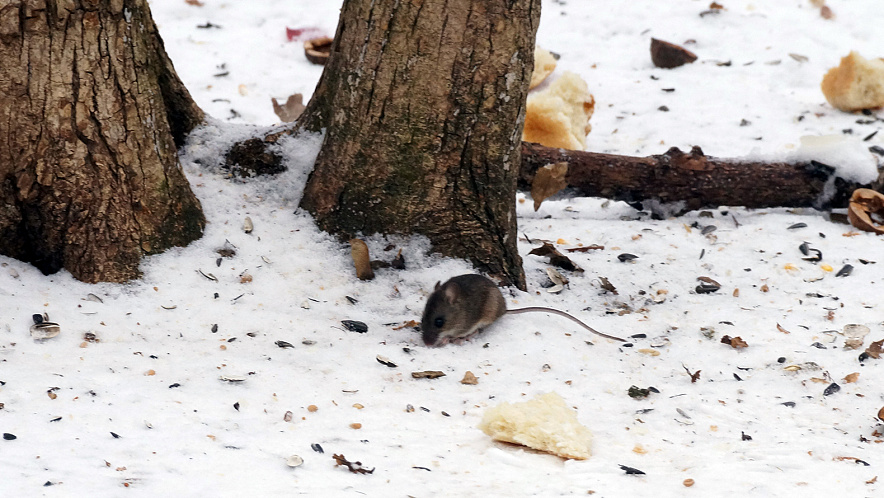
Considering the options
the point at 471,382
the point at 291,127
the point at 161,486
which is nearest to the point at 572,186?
the point at 291,127

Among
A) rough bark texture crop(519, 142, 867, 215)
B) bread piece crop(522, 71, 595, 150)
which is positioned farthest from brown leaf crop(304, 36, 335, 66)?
rough bark texture crop(519, 142, 867, 215)

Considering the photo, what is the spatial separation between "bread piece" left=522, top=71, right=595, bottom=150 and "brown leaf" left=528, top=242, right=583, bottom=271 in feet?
4.74

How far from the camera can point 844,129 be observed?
6.29 meters

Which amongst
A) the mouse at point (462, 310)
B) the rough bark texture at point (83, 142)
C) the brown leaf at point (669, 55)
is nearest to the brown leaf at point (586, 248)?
the mouse at point (462, 310)

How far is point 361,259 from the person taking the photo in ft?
12.4

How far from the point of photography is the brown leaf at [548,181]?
4660mm

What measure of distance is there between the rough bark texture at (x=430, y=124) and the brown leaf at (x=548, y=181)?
2.45 ft

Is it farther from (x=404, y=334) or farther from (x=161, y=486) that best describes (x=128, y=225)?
(x=161, y=486)

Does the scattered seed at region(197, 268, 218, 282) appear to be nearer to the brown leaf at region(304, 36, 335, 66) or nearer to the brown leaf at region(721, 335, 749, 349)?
the brown leaf at region(721, 335, 749, 349)

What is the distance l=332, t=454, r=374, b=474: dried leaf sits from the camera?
2446 mm

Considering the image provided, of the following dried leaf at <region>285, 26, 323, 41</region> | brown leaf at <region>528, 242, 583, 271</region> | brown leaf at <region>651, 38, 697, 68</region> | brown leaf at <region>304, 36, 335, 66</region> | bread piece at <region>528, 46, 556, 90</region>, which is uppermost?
brown leaf at <region>651, 38, 697, 68</region>

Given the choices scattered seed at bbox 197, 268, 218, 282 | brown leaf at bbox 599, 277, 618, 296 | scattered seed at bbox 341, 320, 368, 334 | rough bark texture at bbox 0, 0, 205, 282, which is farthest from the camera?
brown leaf at bbox 599, 277, 618, 296

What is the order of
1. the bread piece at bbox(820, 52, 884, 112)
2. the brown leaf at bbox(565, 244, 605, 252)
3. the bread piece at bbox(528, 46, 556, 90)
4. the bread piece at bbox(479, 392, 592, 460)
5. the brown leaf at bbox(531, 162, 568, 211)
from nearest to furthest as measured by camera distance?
the bread piece at bbox(479, 392, 592, 460) → the brown leaf at bbox(565, 244, 605, 252) → the brown leaf at bbox(531, 162, 568, 211) → the bread piece at bbox(820, 52, 884, 112) → the bread piece at bbox(528, 46, 556, 90)

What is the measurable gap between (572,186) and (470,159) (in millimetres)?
1232
